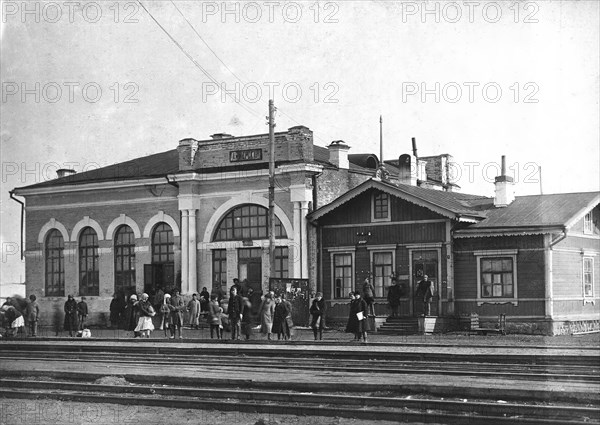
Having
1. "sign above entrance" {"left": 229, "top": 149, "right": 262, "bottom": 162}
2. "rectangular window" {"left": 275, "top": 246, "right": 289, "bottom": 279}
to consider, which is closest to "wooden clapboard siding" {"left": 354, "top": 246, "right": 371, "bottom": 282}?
"rectangular window" {"left": 275, "top": 246, "right": 289, "bottom": 279}

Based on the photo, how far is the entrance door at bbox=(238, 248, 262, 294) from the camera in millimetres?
33500

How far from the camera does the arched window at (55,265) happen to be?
37781 millimetres

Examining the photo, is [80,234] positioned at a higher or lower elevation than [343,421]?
higher

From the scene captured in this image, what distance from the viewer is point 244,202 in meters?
33.8

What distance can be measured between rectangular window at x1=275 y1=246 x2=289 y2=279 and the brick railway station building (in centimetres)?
5

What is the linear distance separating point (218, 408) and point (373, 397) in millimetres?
2025

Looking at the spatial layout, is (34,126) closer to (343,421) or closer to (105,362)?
(105,362)

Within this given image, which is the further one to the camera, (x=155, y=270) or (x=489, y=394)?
(x=155, y=270)

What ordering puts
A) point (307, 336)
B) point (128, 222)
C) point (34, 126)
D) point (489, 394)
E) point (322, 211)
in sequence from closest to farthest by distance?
point (489, 394) < point (34, 126) < point (307, 336) < point (322, 211) < point (128, 222)

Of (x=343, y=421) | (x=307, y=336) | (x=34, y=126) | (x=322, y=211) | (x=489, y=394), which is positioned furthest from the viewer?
(x=322, y=211)

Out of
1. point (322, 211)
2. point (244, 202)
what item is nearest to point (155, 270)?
point (244, 202)

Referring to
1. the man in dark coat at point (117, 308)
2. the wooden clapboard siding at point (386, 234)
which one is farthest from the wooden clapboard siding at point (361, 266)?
the man in dark coat at point (117, 308)

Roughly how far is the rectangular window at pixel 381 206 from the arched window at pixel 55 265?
13.6 m

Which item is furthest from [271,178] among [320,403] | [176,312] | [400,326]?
[320,403]
